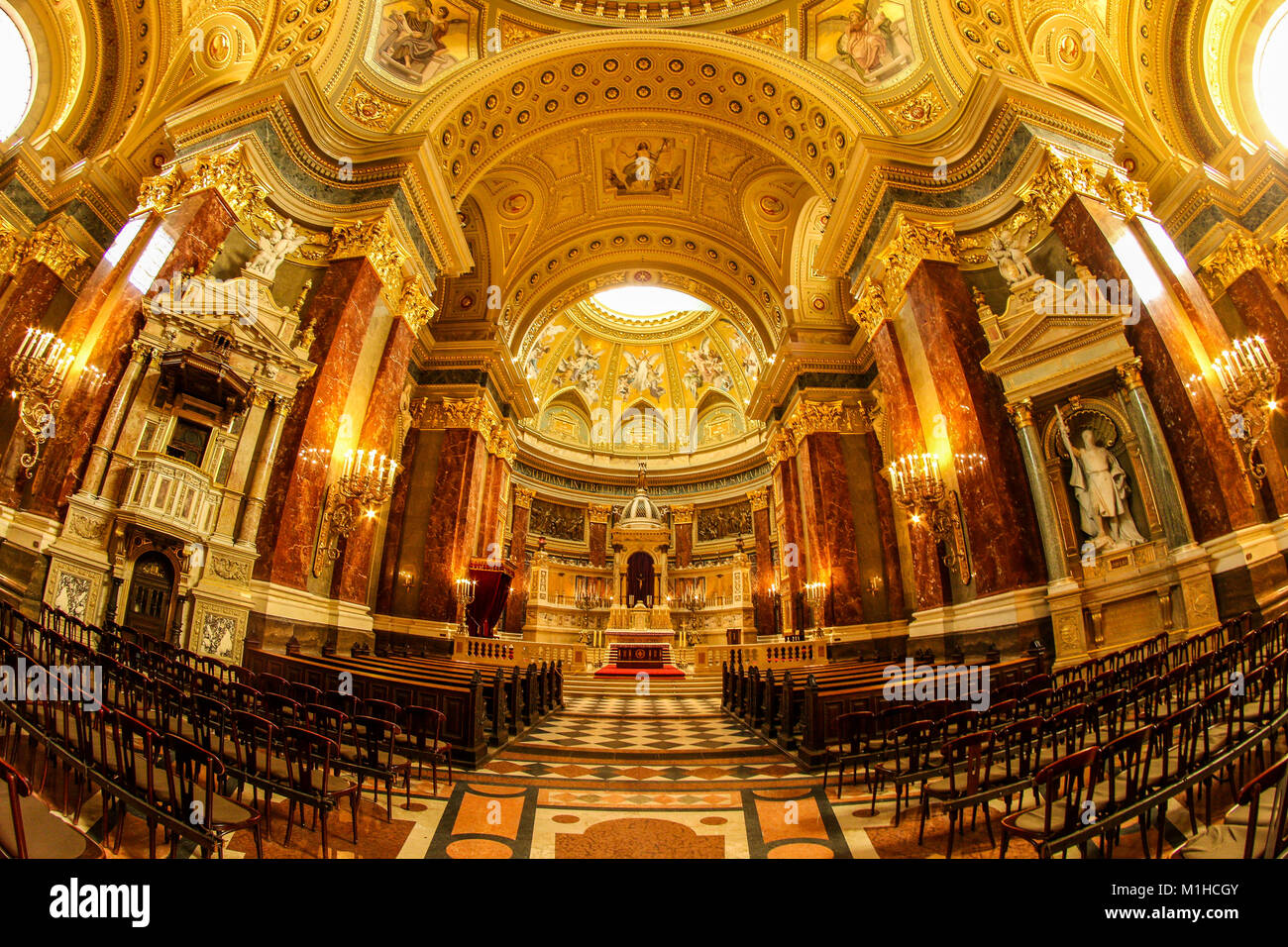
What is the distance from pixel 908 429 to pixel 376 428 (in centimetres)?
1132

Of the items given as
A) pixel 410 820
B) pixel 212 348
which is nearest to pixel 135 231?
pixel 212 348

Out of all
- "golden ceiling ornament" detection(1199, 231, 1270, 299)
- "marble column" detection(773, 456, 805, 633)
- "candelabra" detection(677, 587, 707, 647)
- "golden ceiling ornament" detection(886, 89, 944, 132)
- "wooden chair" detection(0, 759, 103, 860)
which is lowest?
"candelabra" detection(677, 587, 707, 647)

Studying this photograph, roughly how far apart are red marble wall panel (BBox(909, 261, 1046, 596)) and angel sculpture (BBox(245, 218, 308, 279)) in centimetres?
1275

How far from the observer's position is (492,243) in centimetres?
1944

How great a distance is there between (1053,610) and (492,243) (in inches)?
741

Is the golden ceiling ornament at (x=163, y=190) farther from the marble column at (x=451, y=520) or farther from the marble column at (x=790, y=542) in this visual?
the marble column at (x=790, y=542)

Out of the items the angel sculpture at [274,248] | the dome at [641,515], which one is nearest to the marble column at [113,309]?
the angel sculpture at [274,248]

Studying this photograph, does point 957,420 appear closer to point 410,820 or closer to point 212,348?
point 410,820

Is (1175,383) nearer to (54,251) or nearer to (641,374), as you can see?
(54,251)

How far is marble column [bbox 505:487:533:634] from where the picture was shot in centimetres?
2366

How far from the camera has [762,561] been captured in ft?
80.7

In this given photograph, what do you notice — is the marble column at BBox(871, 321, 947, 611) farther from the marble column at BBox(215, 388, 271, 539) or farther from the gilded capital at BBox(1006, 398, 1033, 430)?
the marble column at BBox(215, 388, 271, 539)

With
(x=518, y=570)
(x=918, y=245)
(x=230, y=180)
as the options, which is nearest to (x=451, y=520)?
(x=518, y=570)

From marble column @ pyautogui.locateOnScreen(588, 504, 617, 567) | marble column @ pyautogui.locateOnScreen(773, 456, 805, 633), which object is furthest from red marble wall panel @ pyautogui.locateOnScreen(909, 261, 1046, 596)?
marble column @ pyautogui.locateOnScreen(588, 504, 617, 567)
